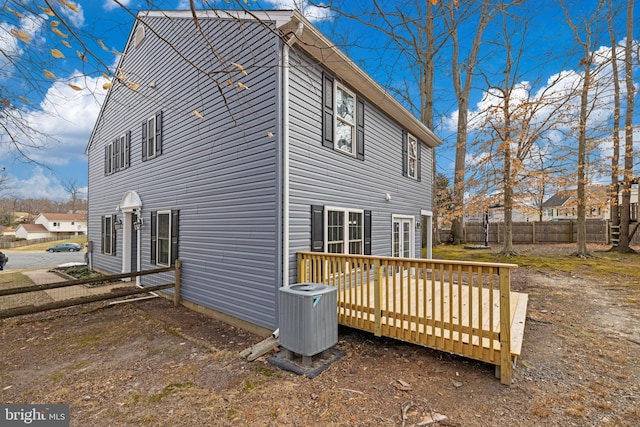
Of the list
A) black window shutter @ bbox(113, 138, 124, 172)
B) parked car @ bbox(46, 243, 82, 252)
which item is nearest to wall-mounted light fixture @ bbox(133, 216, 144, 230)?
black window shutter @ bbox(113, 138, 124, 172)

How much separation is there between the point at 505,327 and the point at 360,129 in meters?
4.84

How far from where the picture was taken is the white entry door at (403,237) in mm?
8465

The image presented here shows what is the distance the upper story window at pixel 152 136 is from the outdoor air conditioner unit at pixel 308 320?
19.0 feet

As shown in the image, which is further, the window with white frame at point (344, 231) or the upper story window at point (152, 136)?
the upper story window at point (152, 136)

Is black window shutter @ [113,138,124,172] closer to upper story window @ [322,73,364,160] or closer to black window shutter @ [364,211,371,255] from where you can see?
upper story window @ [322,73,364,160]

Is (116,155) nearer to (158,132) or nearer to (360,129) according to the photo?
(158,132)

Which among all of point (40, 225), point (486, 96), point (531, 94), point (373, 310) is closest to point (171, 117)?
point (373, 310)

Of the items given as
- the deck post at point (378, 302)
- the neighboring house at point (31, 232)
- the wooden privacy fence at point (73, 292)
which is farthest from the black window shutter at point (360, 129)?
the neighboring house at point (31, 232)

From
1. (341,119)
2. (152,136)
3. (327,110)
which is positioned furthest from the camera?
(152,136)

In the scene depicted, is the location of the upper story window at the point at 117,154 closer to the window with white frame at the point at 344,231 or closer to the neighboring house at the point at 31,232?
the window with white frame at the point at 344,231

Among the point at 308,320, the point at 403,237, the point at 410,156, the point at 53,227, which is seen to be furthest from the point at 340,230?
the point at 53,227

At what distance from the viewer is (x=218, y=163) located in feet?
19.0

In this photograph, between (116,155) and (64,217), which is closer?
(116,155)

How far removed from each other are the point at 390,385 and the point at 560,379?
191 centimetres
